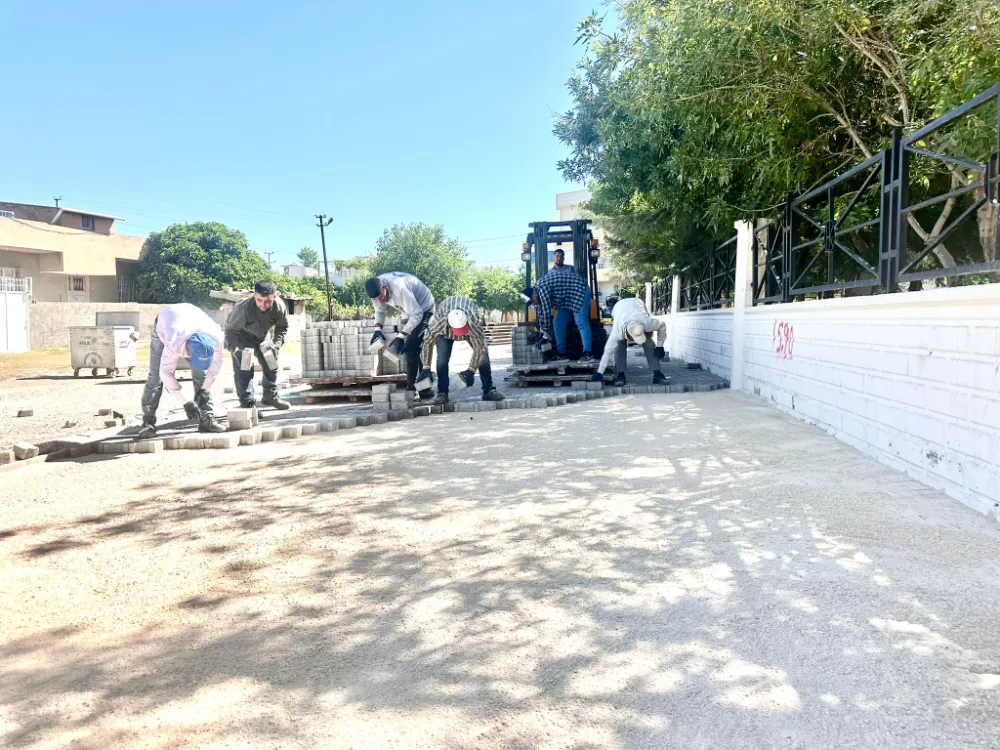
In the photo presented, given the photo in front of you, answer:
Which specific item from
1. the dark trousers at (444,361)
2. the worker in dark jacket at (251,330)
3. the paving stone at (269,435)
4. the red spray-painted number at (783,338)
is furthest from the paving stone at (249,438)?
the red spray-painted number at (783,338)

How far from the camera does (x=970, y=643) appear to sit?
2250 mm

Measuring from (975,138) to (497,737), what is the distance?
6.30 metres

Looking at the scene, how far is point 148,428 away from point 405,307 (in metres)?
3.25

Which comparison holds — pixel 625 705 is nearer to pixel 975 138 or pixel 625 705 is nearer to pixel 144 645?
pixel 144 645

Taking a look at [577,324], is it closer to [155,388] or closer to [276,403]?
[276,403]

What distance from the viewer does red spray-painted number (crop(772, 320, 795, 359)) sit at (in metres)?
7.42

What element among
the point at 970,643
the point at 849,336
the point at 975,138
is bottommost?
the point at 970,643

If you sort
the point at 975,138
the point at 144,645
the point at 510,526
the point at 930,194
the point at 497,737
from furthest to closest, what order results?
the point at 930,194 < the point at 975,138 < the point at 510,526 < the point at 144,645 < the point at 497,737

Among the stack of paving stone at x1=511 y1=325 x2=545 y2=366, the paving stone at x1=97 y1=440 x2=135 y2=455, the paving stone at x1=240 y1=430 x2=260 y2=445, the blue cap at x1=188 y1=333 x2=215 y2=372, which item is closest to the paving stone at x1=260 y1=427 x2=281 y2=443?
the paving stone at x1=240 y1=430 x2=260 y2=445

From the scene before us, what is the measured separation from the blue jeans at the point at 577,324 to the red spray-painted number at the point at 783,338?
10.7 feet

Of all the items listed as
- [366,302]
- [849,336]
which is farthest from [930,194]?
[366,302]

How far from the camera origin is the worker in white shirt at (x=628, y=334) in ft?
31.8

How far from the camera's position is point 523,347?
1170 centimetres

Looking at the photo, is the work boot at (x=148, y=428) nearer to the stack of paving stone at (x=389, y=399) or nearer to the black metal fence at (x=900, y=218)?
the stack of paving stone at (x=389, y=399)
